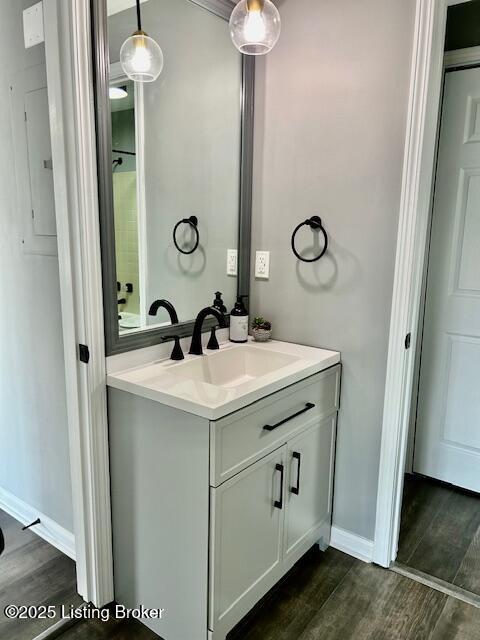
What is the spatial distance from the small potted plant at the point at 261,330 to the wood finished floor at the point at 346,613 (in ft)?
3.20

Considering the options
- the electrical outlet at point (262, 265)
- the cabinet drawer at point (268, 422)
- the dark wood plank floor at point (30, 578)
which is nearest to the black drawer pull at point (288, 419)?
the cabinet drawer at point (268, 422)

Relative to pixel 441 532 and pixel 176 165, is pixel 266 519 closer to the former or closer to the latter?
pixel 441 532

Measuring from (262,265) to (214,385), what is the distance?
0.72 metres

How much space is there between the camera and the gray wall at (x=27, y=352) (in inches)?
70.2

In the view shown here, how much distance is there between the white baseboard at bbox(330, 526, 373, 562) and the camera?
2016 mm

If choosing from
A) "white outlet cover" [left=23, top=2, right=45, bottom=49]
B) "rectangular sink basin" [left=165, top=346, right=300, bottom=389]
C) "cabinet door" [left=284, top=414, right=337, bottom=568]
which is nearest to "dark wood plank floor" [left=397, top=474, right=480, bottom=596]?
"cabinet door" [left=284, top=414, right=337, bottom=568]

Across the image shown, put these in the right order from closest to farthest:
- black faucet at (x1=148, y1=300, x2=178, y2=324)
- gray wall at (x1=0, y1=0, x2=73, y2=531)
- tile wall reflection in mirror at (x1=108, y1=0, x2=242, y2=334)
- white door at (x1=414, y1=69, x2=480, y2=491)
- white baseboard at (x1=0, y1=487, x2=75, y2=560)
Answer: tile wall reflection in mirror at (x1=108, y1=0, x2=242, y2=334) < gray wall at (x1=0, y1=0, x2=73, y2=531) < black faucet at (x1=148, y1=300, x2=178, y2=324) < white baseboard at (x1=0, y1=487, x2=75, y2=560) < white door at (x1=414, y1=69, x2=480, y2=491)

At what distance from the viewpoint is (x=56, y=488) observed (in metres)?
1.98

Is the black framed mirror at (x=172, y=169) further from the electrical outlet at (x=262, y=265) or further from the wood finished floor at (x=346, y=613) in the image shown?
the wood finished floor at (x=346, y=613)

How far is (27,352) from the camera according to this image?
1.99 m

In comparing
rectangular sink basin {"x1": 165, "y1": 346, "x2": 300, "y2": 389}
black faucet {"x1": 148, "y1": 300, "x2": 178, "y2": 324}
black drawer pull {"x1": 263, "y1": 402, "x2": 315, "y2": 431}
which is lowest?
black drawer pull {"x1": 263, "y1": 402, "x2": 315, "y2": 431}

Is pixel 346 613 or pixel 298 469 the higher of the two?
pixel 298 469

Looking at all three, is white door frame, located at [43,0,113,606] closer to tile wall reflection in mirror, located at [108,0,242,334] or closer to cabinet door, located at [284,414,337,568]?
tile wall reflection in mirror, located at [108,0,242,334]

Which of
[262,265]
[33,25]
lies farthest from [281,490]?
[33,25]
